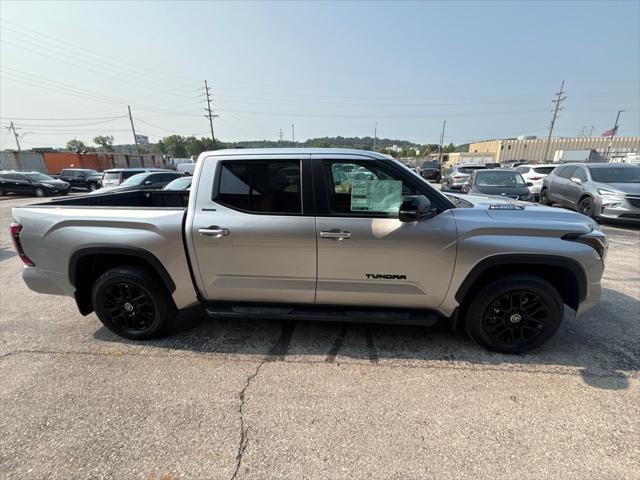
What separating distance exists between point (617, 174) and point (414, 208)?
9.21 metres

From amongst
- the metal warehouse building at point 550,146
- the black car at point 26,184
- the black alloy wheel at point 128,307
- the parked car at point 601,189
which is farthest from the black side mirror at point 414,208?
the metal warehouse building at point 550,146

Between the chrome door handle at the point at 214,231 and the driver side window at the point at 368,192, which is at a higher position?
the driver side window at the point at 368,192

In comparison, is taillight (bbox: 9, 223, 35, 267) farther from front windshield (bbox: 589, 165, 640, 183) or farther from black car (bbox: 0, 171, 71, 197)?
black car (bbox: 0, 171, 71, 197)

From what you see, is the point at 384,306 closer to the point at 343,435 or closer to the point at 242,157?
the point at 343,435

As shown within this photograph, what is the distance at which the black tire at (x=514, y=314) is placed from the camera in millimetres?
2605

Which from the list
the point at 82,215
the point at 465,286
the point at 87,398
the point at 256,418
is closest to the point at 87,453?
the point at 87,398

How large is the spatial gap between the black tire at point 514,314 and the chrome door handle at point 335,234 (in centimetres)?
129

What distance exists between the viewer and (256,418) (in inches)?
83.0

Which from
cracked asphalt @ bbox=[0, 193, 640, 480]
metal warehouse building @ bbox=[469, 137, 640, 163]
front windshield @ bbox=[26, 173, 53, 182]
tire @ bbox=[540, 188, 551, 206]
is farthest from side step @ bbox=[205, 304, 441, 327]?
metal warehouse building @ bbox=[469, 137, 640, 163]

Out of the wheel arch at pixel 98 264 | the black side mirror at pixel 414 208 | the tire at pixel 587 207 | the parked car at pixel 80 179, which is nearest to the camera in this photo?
the black side mirror at pixel 414 208

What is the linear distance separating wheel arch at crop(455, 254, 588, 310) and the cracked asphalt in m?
0.58

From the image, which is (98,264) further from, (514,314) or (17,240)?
(514,314)

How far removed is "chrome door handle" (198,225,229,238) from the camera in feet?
8.51

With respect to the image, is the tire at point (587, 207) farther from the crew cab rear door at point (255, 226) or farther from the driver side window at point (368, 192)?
the crew cab rear door at point (255, 226)
